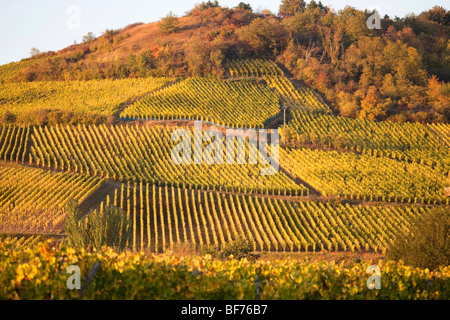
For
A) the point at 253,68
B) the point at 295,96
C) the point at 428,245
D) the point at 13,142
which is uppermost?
the point at 253,68

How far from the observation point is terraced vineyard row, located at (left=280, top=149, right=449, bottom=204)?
32.3 meters

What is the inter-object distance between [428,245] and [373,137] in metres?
25.0

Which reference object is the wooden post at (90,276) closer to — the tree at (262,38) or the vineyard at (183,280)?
the vineyard at (183,280)

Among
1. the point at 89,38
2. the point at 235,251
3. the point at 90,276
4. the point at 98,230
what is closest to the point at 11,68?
the point at 89,38

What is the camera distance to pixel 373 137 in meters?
42.6

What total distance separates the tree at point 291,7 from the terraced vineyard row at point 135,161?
143ft

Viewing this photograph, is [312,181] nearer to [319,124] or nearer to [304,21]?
[319,124]

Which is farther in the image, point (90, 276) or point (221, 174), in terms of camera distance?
point (221, 174)

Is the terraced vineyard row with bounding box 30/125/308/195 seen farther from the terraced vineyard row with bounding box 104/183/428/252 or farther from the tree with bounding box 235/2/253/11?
the tree with bounding box 235/2/253/11

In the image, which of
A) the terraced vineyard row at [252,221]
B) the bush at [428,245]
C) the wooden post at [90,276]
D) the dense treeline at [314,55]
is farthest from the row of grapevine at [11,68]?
the wooden post at [90,276]

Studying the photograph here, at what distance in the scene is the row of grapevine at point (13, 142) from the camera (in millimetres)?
35438

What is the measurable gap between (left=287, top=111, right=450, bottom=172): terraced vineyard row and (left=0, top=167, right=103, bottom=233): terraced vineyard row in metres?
17.8

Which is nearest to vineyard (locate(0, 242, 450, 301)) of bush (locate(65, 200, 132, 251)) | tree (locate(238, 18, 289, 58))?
bush (locate(65, 200, 132, 251))

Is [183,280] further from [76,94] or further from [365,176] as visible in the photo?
[76,94]
